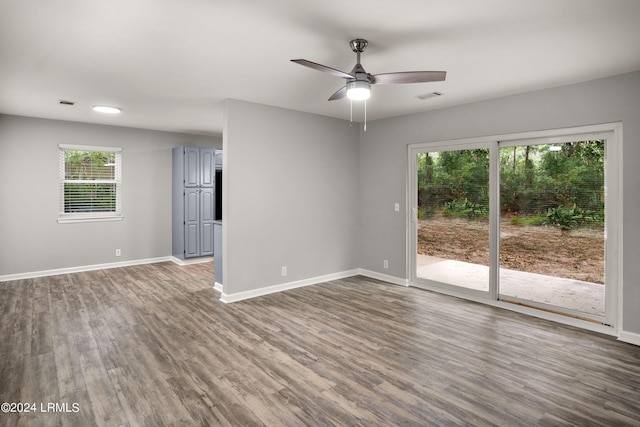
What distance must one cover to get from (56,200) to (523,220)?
6705 millimetres

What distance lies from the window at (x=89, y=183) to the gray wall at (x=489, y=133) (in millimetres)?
4291

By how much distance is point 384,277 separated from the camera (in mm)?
5582

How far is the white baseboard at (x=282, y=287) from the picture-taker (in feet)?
14.9

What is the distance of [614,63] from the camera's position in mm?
3145

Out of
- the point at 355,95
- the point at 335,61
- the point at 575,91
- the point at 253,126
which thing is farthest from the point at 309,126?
the point at 575,91

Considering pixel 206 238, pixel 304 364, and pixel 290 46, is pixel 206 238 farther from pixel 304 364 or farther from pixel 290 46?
pixel 290 46

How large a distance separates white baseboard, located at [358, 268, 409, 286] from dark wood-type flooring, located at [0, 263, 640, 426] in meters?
0.81

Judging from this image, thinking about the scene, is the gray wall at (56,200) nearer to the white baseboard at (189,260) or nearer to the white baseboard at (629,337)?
the white baseboard at (189,260)

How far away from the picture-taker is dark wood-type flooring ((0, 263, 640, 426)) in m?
2.27

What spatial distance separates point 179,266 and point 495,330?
16.8 feet

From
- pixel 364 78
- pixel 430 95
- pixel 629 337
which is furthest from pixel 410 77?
pixel 629 337

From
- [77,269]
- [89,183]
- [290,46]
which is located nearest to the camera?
[290,46]

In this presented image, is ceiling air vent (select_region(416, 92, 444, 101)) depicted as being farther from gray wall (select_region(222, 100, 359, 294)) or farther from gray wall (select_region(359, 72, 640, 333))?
gray wall (select_region(222, 100, 359, 294))

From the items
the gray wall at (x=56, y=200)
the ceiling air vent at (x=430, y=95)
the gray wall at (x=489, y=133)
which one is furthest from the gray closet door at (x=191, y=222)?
the ceiling air vent at (x=430, y=95)
